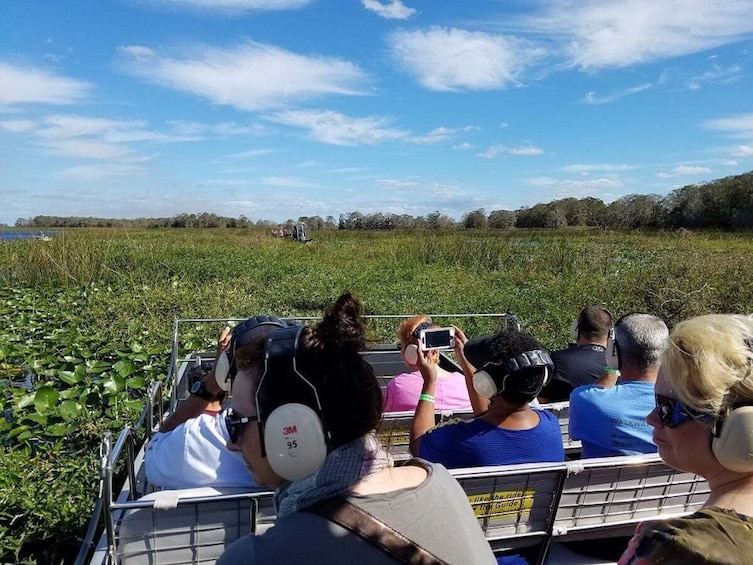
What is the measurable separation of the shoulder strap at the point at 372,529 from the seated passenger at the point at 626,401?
192cm

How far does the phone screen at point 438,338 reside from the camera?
2793mm

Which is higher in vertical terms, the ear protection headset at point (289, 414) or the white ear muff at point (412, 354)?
the ear protection headset at point (289, 414)

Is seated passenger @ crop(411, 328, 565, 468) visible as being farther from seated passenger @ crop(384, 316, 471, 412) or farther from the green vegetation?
the green vegetation

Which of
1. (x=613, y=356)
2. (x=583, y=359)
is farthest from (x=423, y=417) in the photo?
(x=583, y=359)

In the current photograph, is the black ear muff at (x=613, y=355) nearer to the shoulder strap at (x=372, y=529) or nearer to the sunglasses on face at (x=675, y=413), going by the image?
the sunglasses on face at (x=675, y=413)

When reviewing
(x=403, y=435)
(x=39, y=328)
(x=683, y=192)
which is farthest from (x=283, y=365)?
(x=683, y=192)

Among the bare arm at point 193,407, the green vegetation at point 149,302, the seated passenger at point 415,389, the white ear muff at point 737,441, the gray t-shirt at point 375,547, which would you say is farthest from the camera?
the green vegetation at point 149,302

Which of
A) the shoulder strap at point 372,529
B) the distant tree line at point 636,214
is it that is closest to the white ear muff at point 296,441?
the shoulder strap at point 372,529

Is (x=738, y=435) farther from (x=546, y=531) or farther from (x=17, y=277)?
(x=17, y=277)

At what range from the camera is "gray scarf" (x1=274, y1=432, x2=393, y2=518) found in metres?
1.06

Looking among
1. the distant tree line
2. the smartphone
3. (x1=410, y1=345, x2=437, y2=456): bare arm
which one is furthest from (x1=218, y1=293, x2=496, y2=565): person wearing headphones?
the distant tree line

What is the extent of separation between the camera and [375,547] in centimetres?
99

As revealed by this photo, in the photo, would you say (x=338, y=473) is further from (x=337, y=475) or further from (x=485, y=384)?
(x=485, y=384)

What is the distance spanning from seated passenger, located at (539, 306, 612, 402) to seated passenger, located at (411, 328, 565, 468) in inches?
67.3
